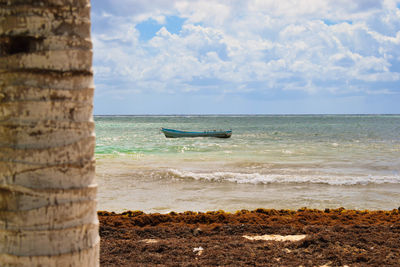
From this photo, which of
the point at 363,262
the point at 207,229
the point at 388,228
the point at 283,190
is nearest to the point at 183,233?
the point at 207,229

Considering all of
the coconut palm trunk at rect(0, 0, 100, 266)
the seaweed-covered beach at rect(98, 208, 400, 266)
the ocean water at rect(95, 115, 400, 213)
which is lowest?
the ocean water at rect(95, 115, 400, 213)

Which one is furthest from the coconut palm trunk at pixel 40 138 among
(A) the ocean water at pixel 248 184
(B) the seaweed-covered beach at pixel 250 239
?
(A) the ocean water at pixel 248 184

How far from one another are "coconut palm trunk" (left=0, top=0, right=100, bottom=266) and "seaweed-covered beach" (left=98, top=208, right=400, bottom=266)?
9.26 feet

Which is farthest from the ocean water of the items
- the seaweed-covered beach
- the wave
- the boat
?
the boat

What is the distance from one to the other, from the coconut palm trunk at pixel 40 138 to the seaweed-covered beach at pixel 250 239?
9.26 feet

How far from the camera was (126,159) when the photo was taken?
20641 mm

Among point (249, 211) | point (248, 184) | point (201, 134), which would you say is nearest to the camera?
point (249, 211)

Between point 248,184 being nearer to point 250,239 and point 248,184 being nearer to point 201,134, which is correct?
point 250,239

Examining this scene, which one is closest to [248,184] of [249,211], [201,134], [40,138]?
[249,211]

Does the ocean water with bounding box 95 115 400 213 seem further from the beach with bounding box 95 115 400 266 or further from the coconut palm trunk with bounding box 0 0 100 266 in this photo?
the coconut palm trunk with bounding box 0 0 100 266

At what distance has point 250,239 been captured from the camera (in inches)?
229

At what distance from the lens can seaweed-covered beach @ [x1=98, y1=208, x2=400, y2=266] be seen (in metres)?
4.88

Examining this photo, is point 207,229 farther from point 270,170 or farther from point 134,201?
point 270,170

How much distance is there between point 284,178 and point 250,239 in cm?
843
